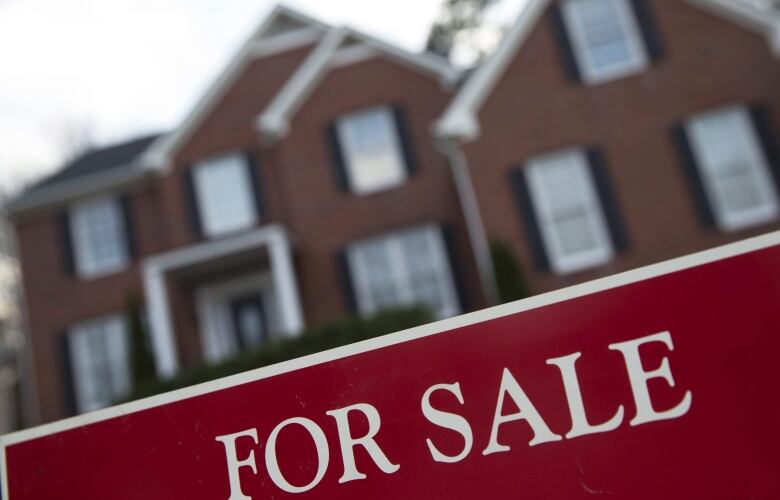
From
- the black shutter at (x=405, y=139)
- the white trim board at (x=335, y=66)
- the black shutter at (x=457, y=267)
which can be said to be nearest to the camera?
the black shutter at (x=457, y=267)

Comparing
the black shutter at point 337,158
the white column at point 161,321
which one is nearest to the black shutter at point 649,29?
the black shutter at point 337,158

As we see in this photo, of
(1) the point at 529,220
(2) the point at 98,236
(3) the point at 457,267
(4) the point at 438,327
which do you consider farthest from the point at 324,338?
(4) the point at 438,327

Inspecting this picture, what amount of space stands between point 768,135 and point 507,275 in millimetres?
5387

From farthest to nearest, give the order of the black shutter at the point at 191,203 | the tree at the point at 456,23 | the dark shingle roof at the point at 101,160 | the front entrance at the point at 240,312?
the tree at the point at 456,23 < the dark shingle roof at the point at 101,160 < the front entrance at the point at 240,312 < the black shutter at the point at 191,203

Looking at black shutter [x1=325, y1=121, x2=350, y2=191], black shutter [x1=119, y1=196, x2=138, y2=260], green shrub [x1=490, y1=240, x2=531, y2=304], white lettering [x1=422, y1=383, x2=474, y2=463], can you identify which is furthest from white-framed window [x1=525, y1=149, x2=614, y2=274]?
white lettering [x1=422, y1=383, x2=474, y2=463]

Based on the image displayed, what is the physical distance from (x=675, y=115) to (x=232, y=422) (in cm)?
1174

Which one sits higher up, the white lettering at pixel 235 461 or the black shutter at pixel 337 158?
the black shutter at pixel 337 158

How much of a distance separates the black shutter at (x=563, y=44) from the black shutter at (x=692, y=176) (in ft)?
7.05

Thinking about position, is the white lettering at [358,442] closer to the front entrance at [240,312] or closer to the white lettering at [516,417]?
the white lettering at [516,417]

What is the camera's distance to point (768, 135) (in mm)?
11711

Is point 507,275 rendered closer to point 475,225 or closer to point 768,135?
point 475,225

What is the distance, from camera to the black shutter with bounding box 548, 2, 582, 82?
12555 mm

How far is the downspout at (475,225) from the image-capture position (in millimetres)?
12070

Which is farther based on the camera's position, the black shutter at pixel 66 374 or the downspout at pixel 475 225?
the black shutter at pixel 66 374
